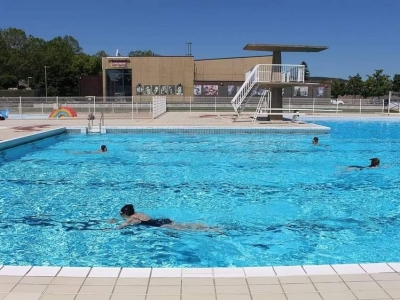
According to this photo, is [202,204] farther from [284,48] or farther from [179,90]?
[179,90]

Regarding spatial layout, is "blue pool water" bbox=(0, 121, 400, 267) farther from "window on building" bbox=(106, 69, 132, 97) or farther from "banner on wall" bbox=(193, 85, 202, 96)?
"window on building" bbox=(106, 69, 132, 97)

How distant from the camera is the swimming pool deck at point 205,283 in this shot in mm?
3158

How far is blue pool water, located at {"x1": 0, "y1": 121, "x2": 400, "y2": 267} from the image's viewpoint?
18.0ft

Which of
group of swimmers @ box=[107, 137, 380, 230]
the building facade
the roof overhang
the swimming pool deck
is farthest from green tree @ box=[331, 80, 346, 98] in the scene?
the swimming pool deck

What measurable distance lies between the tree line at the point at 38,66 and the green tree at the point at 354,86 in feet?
148

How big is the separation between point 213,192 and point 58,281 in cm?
555

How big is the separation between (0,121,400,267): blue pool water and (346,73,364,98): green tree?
5489 centimetres

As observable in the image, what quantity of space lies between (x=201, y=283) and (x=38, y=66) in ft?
255

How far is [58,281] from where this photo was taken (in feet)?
11.1

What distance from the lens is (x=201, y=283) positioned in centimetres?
339

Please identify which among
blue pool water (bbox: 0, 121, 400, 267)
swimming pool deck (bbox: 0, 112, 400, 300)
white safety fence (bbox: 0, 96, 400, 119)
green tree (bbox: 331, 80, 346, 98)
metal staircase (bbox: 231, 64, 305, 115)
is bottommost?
blue pool water (bbox: 0, 121, 400, 267)

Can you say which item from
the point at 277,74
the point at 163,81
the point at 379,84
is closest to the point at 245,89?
the point at 277,74

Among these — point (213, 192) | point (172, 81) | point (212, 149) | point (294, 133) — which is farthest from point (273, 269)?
point (172, 81)

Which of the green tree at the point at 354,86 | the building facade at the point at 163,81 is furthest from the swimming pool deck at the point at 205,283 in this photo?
the green tree at the point at 354,86
